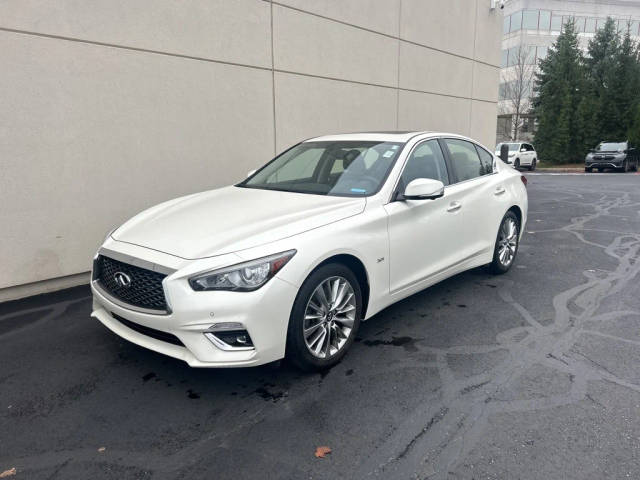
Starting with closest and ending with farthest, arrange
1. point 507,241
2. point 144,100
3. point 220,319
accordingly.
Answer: point 220,319, point 507,241, point 144,100

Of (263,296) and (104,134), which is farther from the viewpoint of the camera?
(104,134)

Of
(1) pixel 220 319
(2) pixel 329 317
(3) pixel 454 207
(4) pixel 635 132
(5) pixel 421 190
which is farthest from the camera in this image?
(4) pixel 635 132

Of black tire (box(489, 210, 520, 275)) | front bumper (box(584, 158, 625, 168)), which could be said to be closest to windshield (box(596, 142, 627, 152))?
front bumper (box(584, 158, 625, 168))

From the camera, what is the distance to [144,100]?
5.96 meters

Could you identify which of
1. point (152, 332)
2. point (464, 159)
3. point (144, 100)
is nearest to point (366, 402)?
point (152, 332)

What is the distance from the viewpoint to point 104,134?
18.5 ft

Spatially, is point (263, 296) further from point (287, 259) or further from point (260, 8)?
point (260, 8)

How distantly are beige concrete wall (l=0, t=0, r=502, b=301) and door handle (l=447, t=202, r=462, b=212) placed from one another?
3629mm

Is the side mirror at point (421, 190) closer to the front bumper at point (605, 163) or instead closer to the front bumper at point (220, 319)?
the front bumper at point (220, 319)

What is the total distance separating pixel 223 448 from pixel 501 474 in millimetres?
1460

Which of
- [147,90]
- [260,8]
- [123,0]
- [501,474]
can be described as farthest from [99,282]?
[260,8]

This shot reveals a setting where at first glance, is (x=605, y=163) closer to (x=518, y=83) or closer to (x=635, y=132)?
(x=635, y=132)

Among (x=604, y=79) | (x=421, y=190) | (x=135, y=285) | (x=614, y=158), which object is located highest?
(x=604, y=79)

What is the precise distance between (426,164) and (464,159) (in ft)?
2.85
